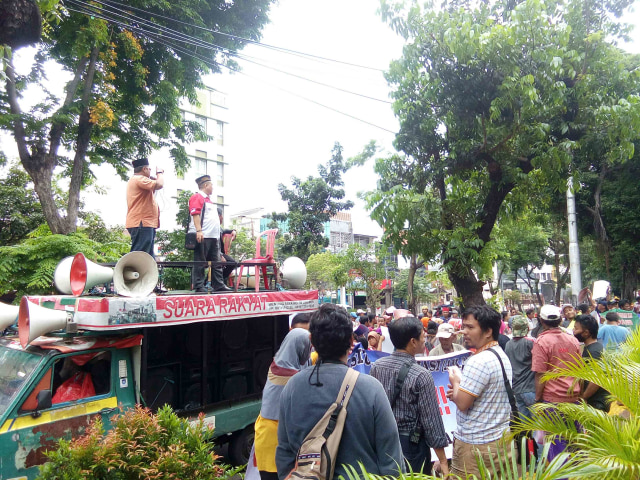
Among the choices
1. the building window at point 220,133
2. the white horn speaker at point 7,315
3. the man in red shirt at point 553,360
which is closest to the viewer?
the man in red shirt at point 553,360

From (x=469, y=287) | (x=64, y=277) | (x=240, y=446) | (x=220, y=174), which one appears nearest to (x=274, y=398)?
(x=240, y=446)

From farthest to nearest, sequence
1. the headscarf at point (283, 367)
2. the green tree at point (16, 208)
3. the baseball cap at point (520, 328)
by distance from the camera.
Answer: the green tree at point (16, 208)
the baseball cap at point (520, 328)
the headscarf at point (283, 367)

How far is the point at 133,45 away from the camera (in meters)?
10.5

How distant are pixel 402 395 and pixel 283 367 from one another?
1.10 metres

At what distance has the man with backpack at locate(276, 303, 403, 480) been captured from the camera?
6.86 ft

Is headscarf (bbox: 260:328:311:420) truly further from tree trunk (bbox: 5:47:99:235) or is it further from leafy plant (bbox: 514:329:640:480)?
tree trunk (bbox: 5:47:99:235)

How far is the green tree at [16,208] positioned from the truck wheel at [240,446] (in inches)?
516

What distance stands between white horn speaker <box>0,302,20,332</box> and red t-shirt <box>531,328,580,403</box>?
17.9 ft

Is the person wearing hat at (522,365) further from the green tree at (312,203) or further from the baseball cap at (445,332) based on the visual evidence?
the green tree at (312,203)

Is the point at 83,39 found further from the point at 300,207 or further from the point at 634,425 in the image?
the point at 300,207

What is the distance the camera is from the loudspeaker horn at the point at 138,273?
15.2ft

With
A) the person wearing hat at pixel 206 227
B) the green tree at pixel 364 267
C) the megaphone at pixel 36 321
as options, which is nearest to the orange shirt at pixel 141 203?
the person wearing hat at pixel 206 227

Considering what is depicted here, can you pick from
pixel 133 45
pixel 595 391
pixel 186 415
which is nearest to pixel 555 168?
pixel 595 391

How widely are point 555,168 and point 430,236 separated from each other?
2.23m
